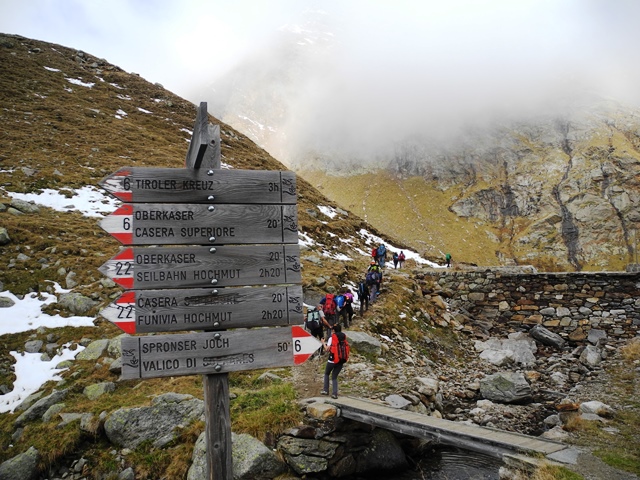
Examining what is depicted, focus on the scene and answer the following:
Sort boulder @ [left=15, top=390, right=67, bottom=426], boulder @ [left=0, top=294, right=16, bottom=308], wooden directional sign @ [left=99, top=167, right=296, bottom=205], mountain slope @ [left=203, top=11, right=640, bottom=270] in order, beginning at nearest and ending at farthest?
1. wooden directional sign @ [left=99, top=167, right=296, bottom=205]
2. boulder @ [left=15, top=390, right=67, bottom=426]
3. boulder @ [left=0, top=294, right=16, bottom=308]
4. mountain slope @ [left=203, top=11, right=640, bottom=270]

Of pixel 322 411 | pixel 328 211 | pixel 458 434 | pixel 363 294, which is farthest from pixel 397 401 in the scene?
pixel 328 211

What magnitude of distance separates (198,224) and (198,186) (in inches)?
15.1

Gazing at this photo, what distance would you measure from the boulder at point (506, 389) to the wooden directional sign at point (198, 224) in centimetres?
1001

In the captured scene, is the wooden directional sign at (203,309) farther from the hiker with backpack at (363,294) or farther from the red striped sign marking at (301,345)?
the hiker with backpack at (363,294)

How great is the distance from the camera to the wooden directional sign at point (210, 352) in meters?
3.82

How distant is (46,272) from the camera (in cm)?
1487

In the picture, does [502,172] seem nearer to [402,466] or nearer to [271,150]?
[271,150]

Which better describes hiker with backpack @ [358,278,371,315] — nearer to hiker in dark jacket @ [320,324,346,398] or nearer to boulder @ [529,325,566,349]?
boulder @ [529,325,566,349]

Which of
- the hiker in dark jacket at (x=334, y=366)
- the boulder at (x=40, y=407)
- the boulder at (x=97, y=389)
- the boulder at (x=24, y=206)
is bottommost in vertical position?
the boulder at (x=40, y=407)

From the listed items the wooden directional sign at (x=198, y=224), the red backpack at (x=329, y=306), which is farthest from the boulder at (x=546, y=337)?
the wooden directional sign at (x=198, y=224)

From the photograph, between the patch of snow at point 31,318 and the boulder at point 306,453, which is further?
the patch of snow at point 31,318

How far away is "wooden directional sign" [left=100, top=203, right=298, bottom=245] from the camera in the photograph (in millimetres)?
3990

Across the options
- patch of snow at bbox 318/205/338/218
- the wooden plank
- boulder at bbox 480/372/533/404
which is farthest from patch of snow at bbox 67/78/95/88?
the wooden plank

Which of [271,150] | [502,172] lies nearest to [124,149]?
[502,172]
